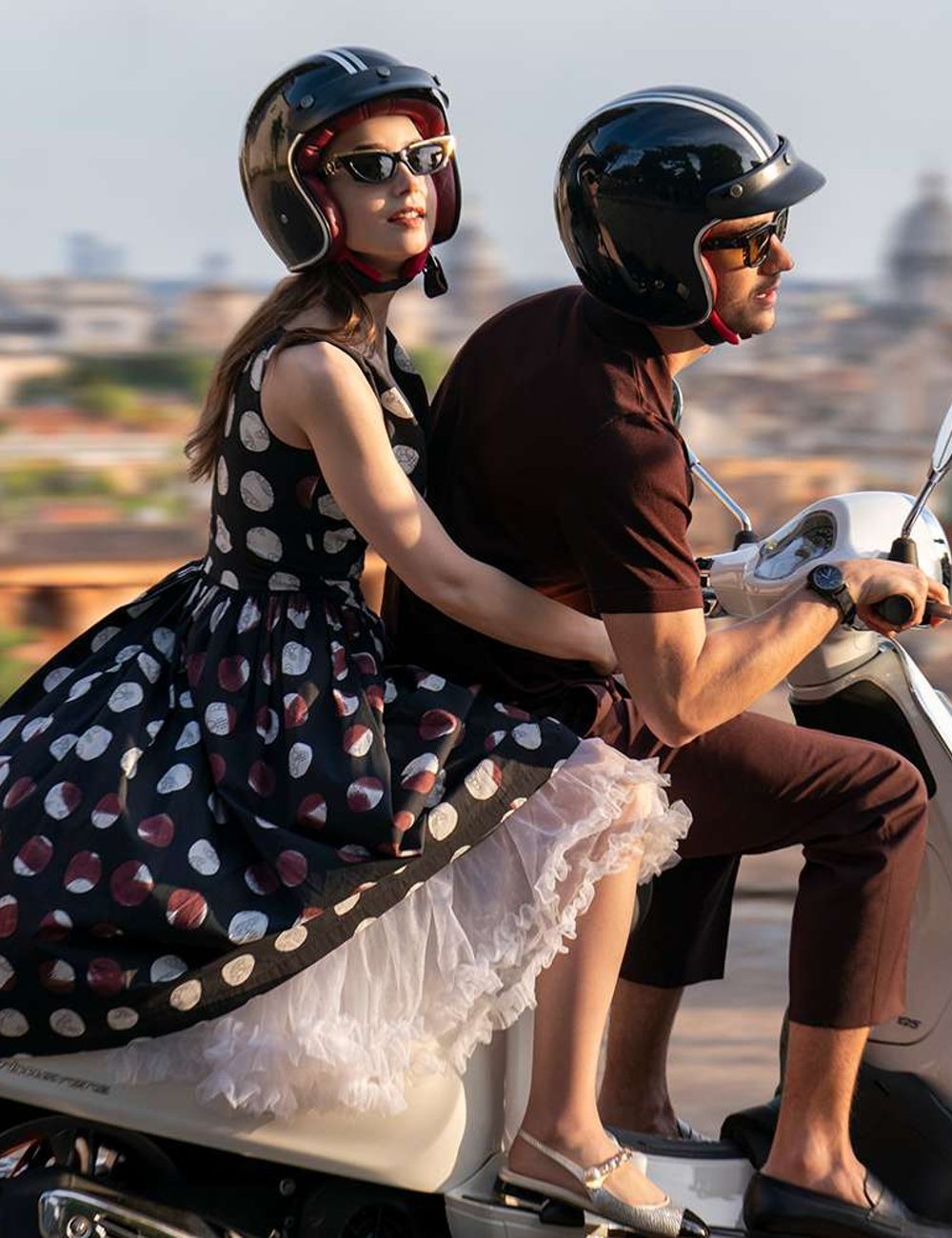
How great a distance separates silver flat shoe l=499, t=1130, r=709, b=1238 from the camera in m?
2.38

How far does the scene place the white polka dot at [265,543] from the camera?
2377mm

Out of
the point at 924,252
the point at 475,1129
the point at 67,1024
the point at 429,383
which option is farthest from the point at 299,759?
the point at 924,252

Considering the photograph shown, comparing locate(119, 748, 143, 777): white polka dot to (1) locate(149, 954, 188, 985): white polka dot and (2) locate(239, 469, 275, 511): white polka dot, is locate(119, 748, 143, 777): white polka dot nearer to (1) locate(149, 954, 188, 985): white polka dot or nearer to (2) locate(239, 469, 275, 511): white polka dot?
(1) locate(149, 954, 188, 985): white polka dot

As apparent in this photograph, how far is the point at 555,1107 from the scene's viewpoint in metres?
2.38

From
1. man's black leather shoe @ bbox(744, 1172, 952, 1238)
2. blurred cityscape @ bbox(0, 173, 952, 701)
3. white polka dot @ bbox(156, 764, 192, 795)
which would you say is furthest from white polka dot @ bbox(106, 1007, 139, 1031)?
blurred cityscape @ bbox(0, 173, 952, 701)

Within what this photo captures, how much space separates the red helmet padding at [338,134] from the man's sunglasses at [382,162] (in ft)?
0.07

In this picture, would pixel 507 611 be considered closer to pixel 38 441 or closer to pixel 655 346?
pixel 655 346

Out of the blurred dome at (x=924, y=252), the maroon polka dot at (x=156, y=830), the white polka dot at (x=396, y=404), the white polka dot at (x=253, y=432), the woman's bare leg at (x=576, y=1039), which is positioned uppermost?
the white polka dot at (x=396, y=404)

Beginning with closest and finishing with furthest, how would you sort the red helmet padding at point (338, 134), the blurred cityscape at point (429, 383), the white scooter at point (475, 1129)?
the white scooter at point (475, 1129) → the red helmet padding at point (338, 134) → the blurred cityscape at point (429, 383)

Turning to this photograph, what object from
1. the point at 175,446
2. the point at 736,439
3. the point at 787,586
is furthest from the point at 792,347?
the point at 787,586

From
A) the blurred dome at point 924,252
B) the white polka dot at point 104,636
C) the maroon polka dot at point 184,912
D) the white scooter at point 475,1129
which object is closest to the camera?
the maroon polka dot at point 184,912

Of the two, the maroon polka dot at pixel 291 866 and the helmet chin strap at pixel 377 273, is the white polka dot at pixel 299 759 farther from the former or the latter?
the helmet chin strap at pixel 377 273

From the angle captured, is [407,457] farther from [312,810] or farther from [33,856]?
[33,856]

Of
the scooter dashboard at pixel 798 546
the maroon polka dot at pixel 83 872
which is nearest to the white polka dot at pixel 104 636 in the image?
the maroon polka dot at pixel 83 872
